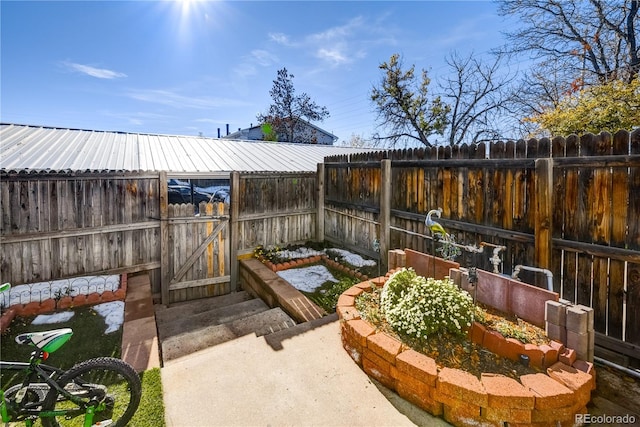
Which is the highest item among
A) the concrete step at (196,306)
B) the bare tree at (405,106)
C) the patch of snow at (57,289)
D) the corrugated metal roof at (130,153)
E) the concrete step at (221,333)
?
the bare tree at (405,106)

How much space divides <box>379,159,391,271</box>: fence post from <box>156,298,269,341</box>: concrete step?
2.46 metres

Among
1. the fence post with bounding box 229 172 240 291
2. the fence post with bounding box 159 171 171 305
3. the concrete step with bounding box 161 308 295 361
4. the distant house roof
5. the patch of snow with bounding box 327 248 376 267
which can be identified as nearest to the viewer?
the concrete step with bounding box 161 308 295 361

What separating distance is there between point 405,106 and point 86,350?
17.4 meters

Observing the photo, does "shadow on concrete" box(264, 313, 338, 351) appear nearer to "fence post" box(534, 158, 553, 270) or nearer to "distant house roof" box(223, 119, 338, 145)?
"fence post" box(534, 158, 553, 270)

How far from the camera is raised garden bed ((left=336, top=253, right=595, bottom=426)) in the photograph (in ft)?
6.60

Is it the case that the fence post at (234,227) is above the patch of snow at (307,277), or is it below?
above

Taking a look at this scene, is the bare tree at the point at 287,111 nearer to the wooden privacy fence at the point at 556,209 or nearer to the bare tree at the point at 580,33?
the bare tree at the point at 580,33

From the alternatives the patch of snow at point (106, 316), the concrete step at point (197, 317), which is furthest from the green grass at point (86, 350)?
the concrete step at point (197, 317)

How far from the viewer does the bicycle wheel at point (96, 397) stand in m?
2.14

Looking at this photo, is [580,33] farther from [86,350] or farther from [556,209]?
[86,350]

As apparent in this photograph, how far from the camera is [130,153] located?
6.77m

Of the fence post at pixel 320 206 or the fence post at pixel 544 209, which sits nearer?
the fence post at pixel 544 209

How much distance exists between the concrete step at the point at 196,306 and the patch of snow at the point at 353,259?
7.32 feet

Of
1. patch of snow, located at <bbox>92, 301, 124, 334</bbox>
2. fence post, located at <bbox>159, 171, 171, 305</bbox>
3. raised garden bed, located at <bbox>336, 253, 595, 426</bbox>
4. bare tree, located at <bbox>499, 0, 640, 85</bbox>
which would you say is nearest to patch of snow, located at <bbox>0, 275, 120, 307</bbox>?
patch of snow, located at <bbox>92, 301, 124, 334</bbox>
